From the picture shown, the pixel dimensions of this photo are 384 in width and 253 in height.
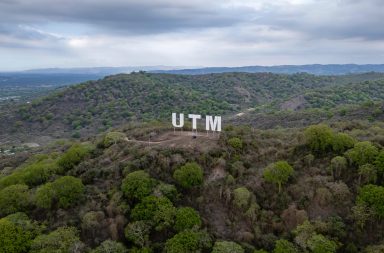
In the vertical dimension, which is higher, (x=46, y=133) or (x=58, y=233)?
(x=58, y=233)

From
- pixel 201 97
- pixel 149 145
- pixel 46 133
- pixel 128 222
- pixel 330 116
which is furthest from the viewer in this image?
pixel 201 97

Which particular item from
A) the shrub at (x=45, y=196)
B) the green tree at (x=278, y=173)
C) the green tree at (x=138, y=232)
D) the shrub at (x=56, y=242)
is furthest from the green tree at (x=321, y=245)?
the shrub at (x=45, y=196)

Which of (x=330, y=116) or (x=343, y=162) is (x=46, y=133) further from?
(x=343, y=162)

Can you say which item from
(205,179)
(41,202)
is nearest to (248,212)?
(205,179)

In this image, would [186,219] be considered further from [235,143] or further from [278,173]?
[235,143]

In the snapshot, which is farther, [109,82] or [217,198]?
[109,82]

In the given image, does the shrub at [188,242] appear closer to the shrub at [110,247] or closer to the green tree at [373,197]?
the shrub at [110,247]

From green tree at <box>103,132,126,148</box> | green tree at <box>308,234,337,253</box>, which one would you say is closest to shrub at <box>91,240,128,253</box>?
green tree at <box>308,234,337,253</box>
